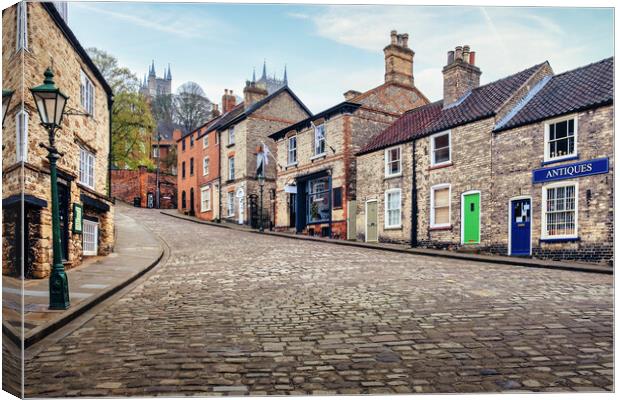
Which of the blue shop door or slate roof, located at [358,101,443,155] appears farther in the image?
slate roof, located at [358,101,443,155]

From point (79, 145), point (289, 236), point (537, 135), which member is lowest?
point (289, 236)

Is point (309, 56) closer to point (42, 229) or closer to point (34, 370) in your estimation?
point (42, 229)

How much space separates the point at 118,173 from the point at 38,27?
7.37 feet

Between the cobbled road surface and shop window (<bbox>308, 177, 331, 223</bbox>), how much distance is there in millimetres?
11414

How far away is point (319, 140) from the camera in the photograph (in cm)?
1842

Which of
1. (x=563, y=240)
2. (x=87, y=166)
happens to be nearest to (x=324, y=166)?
(x=563, y=240)

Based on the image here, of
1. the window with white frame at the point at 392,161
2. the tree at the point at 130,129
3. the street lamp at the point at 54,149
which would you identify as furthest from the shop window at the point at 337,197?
the street lamp at the point at 54,149

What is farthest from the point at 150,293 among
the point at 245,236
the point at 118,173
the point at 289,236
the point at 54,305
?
the point at 289,236

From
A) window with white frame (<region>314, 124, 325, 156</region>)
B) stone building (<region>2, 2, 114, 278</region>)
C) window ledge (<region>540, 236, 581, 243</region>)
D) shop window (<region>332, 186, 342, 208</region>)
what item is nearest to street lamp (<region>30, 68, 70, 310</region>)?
stone building (<region>2, 2, 114, 278</region>)

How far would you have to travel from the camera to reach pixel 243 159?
1557 centimetres

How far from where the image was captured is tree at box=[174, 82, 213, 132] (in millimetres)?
4348

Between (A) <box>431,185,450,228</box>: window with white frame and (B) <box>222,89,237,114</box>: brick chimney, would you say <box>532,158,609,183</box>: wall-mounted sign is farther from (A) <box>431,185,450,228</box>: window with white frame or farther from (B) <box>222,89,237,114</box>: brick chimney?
(A) <box>431,185,450,228</box>: window with white frame

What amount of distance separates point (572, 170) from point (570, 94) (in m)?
1.38

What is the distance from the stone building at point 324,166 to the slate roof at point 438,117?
1.83ft
